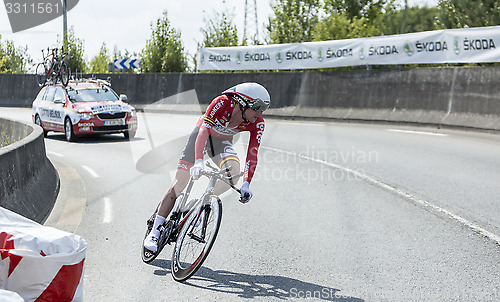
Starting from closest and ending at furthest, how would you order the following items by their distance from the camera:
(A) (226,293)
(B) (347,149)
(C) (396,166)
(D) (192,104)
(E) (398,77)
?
(A) (226,293), (C) (396,166), (B) (347,149), (E) (398,77), (D) (192,104)

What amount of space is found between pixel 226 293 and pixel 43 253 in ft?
5.45

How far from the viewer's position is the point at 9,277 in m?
3.85

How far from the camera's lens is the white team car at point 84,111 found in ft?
57.2

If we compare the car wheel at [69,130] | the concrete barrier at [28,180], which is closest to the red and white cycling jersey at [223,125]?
the concrete barrier at [28,180]

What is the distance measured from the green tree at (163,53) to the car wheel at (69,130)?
18.2 metres

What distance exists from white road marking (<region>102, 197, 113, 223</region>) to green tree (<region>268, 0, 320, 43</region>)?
31611 millimetres

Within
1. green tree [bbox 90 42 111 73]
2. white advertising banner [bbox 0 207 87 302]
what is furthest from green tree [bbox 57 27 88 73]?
white advertising banner [bbox 0 207 87 302]

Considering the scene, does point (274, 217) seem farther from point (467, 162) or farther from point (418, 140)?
point (418, 140)

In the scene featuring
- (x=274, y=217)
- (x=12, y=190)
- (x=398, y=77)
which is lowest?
(x=274, y=217)

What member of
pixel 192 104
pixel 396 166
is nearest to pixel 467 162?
pixel 396 166

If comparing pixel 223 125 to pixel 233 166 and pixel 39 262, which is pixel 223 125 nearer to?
pixel 233 166

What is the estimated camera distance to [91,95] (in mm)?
18531

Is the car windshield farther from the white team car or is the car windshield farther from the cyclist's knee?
the cyclist's knee

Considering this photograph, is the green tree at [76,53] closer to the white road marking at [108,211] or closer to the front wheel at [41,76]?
the front wheel at [41,76]
